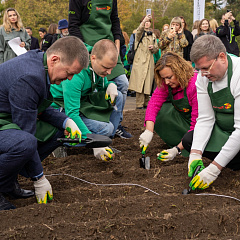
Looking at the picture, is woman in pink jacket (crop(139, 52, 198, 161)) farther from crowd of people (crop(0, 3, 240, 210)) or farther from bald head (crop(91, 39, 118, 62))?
bald head (crop(91, 39, 118, 62))

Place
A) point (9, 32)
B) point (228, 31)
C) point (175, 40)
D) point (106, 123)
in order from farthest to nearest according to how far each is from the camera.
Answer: point (228, 31), point (175, 40), point (9, 32), point (106, 123)

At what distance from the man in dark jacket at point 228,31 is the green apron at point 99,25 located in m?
3.85

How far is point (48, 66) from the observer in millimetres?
2494

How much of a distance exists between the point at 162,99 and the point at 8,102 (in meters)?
1.80

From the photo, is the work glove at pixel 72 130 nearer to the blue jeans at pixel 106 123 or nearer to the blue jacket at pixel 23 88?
the blue jacket at pixel 23 88

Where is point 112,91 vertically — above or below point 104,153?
above

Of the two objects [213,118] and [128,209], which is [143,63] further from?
[128,209]

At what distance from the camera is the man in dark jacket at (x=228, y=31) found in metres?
7.30

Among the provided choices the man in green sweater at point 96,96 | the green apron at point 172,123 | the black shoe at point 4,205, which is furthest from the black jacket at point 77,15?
the black shoe at point 4,205

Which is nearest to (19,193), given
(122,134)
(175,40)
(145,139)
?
(145,139)

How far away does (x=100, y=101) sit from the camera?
13.5ft

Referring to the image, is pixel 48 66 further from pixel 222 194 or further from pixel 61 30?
pixel 61 30

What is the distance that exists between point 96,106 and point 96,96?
0.44ft

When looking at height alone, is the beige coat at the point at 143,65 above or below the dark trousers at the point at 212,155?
below
